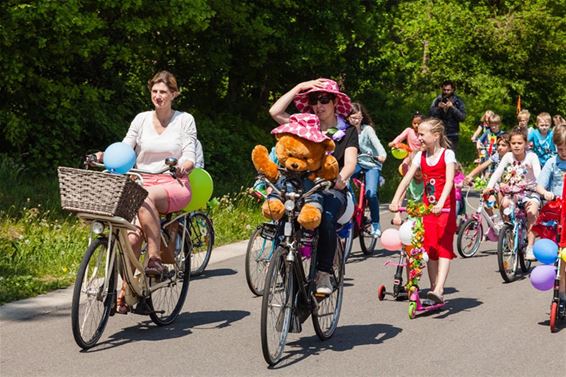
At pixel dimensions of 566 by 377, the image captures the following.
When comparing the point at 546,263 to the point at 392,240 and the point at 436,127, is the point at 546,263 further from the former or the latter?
the point at 436,127

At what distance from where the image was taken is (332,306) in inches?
322

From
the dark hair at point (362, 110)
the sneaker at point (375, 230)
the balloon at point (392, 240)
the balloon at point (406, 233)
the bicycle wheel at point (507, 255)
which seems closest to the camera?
the balloon at point (406, 233)

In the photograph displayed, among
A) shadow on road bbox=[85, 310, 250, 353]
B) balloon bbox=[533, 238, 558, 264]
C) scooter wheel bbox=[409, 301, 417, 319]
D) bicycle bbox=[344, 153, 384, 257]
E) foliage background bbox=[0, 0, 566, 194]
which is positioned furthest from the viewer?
foliage background bbox=[0, 0, 566, 194]

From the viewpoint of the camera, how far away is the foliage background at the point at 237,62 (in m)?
17.1

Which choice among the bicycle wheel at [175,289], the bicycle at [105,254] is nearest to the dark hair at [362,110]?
the bicycle wheel at [175,289]

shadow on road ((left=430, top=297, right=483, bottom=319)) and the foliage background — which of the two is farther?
the foliage background

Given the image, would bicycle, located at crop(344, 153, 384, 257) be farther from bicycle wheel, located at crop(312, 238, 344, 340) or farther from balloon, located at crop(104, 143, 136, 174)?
balloon, located at crop(104, 143, 136, 174)

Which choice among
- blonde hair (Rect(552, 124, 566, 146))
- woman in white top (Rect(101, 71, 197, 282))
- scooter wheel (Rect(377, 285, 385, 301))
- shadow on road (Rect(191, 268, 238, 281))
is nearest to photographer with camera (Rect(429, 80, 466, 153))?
shadow on road (Rect(191, 268, 238, 281))

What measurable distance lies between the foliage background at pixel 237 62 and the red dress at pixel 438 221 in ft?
26.1

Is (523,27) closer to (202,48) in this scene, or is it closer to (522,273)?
(202,48)

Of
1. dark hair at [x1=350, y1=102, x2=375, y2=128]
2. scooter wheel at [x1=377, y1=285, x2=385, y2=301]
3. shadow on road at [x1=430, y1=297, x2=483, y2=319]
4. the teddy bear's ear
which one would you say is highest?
dark hair at [x1=350, y1=102, x2=375, y2=128]

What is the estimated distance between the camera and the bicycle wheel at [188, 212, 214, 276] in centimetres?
1121

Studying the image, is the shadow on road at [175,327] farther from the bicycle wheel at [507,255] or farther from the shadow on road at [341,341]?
the bicycle wheel at [507,255]

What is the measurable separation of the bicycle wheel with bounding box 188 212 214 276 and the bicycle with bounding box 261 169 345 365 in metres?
3.55
